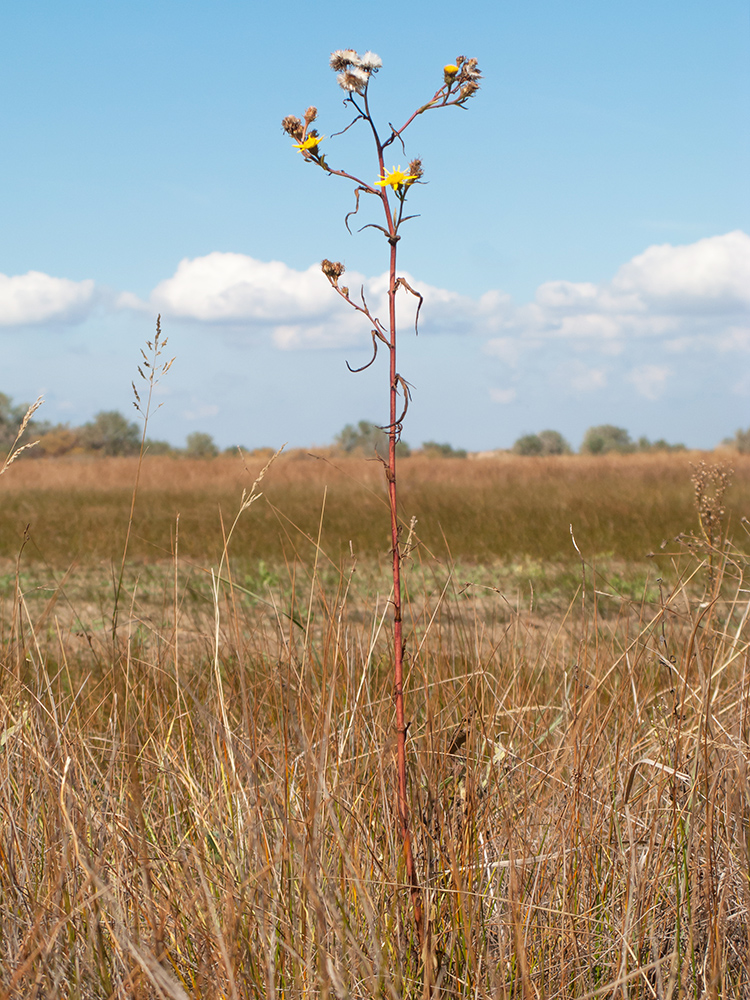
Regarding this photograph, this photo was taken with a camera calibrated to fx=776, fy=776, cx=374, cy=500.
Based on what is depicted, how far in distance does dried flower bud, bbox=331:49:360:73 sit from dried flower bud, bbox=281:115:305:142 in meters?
0.08

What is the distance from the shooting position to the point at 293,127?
1027 millimetres

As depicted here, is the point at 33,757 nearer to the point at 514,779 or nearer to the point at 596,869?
the point at 514,779

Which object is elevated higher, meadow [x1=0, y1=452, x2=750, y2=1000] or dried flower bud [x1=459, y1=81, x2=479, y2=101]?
dried flower bud [x1=459, y1=81, x2=479, y2=101]

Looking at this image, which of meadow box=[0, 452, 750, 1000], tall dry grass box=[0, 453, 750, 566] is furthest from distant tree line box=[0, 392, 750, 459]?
meadow box=[0, 452, 750, 1000]

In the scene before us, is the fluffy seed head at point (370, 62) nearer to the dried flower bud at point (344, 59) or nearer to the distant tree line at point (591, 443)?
the dried flower bud at point (344, 59)

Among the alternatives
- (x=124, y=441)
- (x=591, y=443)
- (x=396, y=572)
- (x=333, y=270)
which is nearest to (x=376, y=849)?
(x=396, y=572)

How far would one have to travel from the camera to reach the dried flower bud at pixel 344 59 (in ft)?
3.30

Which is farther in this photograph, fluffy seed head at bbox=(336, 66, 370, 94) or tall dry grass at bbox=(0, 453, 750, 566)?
tall dry grass at bbox=(0, 453, 750, 566)

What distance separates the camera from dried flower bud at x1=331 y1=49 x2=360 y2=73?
1.00m

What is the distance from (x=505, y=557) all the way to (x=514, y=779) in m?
6.44

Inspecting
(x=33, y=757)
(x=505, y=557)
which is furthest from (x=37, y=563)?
(x=33, y=757)

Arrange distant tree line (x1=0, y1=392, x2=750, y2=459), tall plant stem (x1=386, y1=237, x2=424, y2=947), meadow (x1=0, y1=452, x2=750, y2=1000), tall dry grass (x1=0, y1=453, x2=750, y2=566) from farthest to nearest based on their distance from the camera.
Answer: distant tree line (x1=0, y1=392, x2=750, y2=459)
tall dry grass (x1=0, y1=453, x2=750, y2=566)
meadow (x1=0, y1=452, x2=750, y2=1000)
tall plant stem (x1=386, y1=237, x2=424, y2=947)

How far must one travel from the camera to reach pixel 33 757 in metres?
1.59

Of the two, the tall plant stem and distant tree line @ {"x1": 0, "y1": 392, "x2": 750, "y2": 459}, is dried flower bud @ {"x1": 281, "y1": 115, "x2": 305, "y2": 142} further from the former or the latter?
distant tree line @ {"x1": 0, "y1": 392, "x2": 750, "y2": 459}
